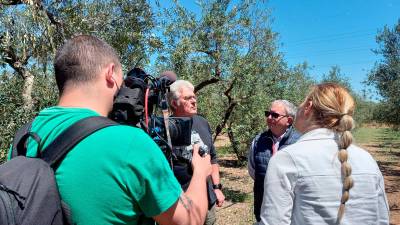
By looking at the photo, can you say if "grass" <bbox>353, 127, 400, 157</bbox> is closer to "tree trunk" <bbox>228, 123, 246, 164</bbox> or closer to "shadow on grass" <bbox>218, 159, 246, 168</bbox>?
"shadow on grass" <bbox>218, 159, 246, 168</bbox>

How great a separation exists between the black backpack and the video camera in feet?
0.80

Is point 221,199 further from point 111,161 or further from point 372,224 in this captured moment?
point 111,161

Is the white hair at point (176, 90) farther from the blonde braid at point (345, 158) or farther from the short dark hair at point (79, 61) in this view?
the short dark hair at point (79, 61)

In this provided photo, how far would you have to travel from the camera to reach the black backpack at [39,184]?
45.4 inches

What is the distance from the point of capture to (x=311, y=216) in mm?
1942

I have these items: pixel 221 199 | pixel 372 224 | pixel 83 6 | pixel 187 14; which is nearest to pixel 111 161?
pixel 372 224

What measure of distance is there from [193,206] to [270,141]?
9.66 ft

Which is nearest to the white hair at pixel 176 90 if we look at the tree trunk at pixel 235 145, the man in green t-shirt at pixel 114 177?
the man in green t-shirt at pixel 114 177

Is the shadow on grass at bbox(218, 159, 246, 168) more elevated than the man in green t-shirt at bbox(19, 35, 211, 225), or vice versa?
the man in green t-shirt at bbox(19, 35, 211, 225)

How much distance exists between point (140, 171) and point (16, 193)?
0.40 m

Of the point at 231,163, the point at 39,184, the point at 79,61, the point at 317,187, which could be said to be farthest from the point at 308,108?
the point at 231,163

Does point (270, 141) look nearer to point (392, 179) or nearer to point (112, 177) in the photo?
point (112, 177)

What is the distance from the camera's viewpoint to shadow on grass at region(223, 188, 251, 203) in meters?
10.1

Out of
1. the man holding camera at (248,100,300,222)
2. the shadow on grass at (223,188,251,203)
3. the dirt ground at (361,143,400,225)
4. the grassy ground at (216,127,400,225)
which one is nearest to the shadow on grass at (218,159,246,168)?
the grassy ground at (216,127,400,225)
